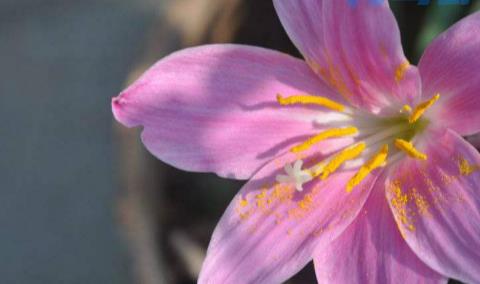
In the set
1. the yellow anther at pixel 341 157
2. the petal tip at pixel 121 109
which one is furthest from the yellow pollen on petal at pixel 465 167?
the petal tip at pixel 121 109

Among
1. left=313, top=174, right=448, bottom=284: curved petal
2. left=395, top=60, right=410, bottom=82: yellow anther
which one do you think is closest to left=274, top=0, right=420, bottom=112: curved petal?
left=395, top=60, right=410, bottom=82: yellow anther

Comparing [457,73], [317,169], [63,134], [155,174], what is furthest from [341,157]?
[63,134]

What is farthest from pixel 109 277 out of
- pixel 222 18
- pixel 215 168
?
pixel 215 168

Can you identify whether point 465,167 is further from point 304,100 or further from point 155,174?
point 155,174

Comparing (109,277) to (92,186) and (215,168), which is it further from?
(215,168)

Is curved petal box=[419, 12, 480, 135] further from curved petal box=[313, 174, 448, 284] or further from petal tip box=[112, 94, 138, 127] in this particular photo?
petal tip box=[112, 94, 138, 127]

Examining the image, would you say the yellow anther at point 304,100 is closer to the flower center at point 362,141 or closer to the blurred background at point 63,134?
the flower center at point 362,141
